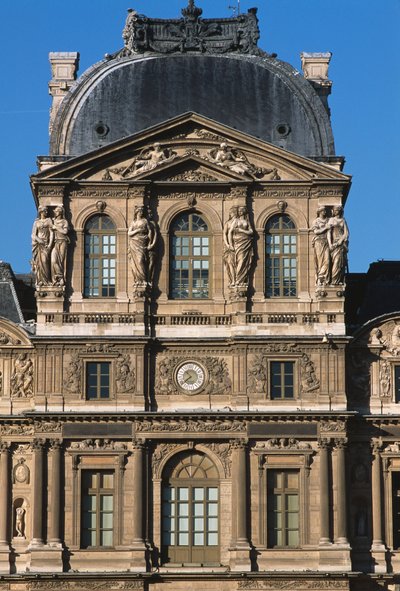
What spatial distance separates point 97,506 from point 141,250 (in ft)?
30.6

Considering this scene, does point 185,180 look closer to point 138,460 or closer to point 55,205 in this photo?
point 55,205

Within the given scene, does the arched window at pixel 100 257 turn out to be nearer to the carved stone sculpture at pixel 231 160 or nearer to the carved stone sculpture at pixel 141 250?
the carved stone sculpture at pixel 141 250

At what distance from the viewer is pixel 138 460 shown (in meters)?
72.7

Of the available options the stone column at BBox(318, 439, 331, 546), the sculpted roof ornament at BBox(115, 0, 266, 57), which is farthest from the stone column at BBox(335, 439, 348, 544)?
the sculpted roof ornament at BBox(115, 0, 266, 57)

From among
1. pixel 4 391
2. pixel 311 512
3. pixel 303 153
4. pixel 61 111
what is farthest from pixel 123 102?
pixel 311 512

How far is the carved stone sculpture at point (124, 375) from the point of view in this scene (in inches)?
2886

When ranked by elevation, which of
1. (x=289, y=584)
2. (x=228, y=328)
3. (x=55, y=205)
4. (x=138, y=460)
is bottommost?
(x=289, y=584)

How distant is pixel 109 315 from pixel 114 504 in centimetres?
681

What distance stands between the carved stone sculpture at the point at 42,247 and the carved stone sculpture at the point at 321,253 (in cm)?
960

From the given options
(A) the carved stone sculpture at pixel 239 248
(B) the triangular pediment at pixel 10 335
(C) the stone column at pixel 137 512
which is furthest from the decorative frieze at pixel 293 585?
(B) the triangular pediment at pixel 10 335

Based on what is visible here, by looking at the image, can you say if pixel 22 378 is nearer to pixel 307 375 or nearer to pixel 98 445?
pixel 98 445

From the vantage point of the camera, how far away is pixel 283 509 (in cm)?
7306

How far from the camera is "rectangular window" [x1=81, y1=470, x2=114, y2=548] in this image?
72812 millimetres

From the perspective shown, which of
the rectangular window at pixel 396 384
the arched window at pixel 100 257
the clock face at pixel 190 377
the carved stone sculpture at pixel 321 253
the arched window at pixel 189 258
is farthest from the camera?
the rectangular window at pixel 396 384
